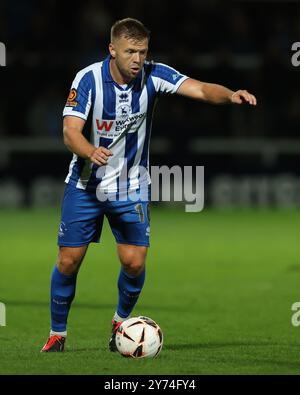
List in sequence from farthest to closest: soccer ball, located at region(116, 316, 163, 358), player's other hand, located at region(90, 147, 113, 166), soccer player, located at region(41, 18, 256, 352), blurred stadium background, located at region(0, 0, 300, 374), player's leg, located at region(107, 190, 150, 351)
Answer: blurred stadium background, located at region(0, 0, 300, 374)
player's leg, located at region(107, 190, 150, 351)
soccer player, located at region(41, 18, 256, 352)
soccer ball, located at region(116, 316, 163, 358)
player's other hand, located at region(90, 147, 113, 166)

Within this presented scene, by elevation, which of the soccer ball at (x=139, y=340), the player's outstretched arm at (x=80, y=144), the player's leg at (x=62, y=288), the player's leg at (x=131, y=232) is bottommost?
the soccer ball at (x=139, y=340)

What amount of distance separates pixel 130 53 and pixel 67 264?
1.33 m

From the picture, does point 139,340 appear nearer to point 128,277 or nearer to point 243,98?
point 128,277

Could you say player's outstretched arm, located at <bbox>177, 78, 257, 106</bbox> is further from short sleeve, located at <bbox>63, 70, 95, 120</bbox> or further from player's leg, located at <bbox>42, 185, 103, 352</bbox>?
player's leg, located at <bbox>42, 185, 103, 352</bbox>

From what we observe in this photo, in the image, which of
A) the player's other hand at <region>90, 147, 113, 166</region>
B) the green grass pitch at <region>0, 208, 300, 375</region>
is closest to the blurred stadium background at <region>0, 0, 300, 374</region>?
the green grass pitch at <region>0, 208, 300, 375</region>

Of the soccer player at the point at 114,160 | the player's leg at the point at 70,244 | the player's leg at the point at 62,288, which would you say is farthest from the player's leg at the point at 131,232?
the player's leg at the point at 62,288

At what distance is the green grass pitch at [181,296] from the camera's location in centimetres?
639

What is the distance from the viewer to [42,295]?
9.75 m

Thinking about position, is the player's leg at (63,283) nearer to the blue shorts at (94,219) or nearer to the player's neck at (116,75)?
the blue shorts at (94,219)

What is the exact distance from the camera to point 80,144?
21.1ft

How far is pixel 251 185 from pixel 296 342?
10494mm

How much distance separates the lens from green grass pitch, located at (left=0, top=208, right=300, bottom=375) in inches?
252

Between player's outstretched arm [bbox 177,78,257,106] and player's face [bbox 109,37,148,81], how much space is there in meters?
0.36
